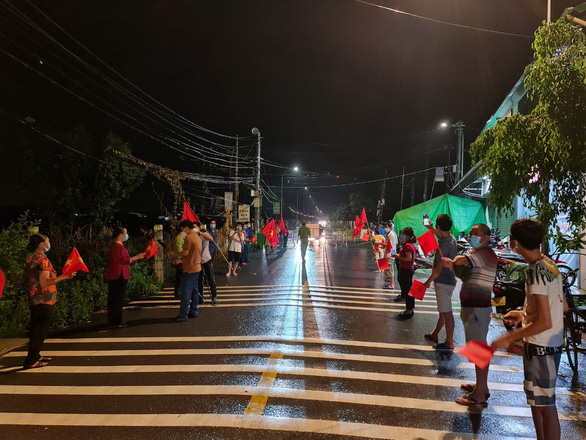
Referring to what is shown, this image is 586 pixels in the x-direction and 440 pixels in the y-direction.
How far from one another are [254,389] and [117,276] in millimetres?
3976

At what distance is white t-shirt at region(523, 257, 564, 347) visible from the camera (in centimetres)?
290

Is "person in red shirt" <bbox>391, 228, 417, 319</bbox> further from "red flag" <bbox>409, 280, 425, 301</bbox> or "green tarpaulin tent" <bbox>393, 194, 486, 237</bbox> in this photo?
"green tarpaulin tent" <bbox>393, 194, 486, 237</bbox>

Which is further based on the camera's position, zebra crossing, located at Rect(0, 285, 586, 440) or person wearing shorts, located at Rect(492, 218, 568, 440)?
zebra crossing, located at Rect(0, 285, 586, 440)

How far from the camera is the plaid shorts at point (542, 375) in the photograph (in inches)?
114

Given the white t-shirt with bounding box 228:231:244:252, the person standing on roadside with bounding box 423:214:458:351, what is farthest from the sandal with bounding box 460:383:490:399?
the white t-shirt with bounding box 228:231:244:252

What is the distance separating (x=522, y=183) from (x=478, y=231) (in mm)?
1402

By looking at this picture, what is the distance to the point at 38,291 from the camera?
5.21 m

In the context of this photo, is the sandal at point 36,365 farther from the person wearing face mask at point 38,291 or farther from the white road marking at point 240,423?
the white road marking at point 240,423

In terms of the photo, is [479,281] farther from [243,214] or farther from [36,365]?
[243,214]

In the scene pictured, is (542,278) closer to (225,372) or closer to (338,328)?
(225,372)

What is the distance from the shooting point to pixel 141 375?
500cm

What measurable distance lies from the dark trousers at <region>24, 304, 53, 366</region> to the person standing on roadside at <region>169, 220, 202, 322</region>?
2575mm

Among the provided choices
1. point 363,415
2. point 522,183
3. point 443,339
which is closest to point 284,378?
point 363,415

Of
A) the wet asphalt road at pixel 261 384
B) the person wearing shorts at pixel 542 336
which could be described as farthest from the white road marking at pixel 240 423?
the person wearing shorts at pixel 542 336
